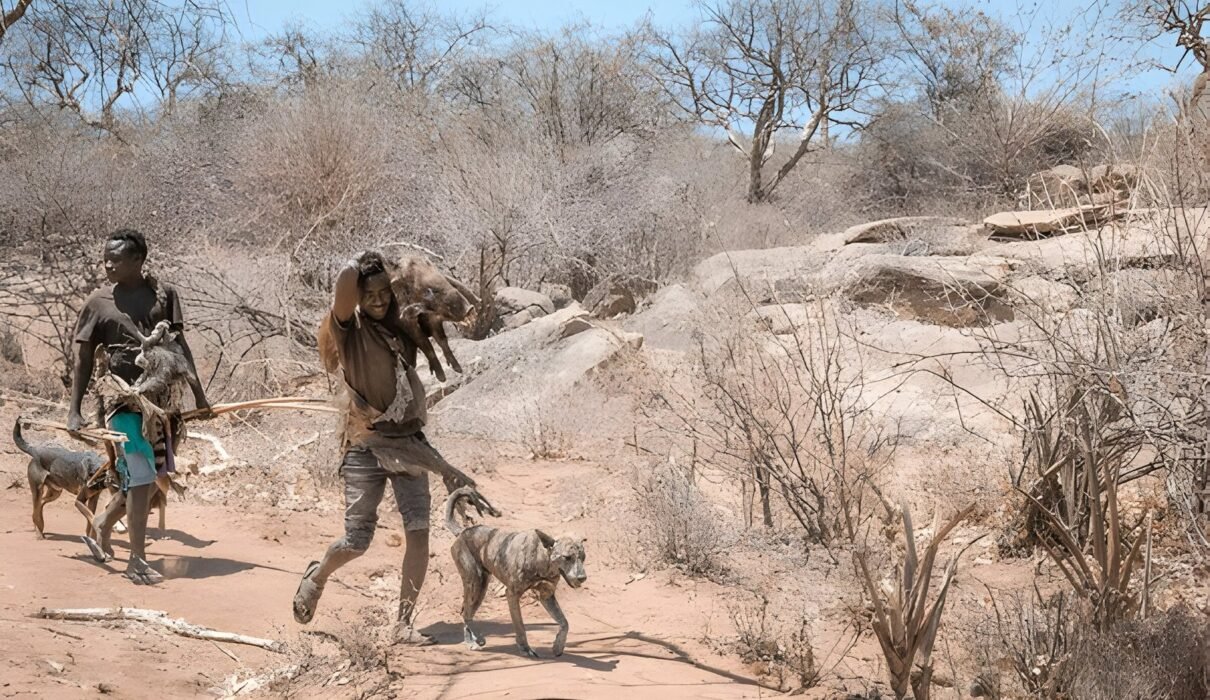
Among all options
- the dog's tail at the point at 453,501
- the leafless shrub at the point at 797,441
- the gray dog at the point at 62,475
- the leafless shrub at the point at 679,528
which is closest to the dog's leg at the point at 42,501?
the gray dog at the point at 62,475

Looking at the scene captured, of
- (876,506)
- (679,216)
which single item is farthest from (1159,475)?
(679,216)

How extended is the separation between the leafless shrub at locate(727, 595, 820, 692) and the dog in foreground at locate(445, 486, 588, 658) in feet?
2.99

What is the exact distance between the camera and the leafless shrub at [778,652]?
5.06 metres

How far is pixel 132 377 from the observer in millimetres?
6184

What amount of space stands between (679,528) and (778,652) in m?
1.75

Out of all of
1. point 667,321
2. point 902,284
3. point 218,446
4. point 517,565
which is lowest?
point 517,565

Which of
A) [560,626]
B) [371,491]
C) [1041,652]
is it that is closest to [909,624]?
[1041,652]

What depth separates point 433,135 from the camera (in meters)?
22.9

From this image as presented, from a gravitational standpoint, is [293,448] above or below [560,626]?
above

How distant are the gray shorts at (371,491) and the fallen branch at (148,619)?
28.1 inches

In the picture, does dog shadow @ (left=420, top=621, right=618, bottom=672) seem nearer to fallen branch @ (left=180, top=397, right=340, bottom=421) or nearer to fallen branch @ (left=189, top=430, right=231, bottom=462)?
fallen branch @ (left=180, top=397, right=340, bottom=421)

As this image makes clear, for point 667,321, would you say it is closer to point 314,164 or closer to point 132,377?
point 314,164

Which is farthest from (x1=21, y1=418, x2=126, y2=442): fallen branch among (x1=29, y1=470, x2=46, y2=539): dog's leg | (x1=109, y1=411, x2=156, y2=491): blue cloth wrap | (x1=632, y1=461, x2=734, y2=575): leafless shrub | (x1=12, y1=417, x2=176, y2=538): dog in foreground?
(x1=632, y1=461, x2=734, y2=575): leafless shrub

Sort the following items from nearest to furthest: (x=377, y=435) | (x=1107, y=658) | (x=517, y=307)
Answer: (x=1107, y=658), (x=377, y=435), (x=517, y=307)
